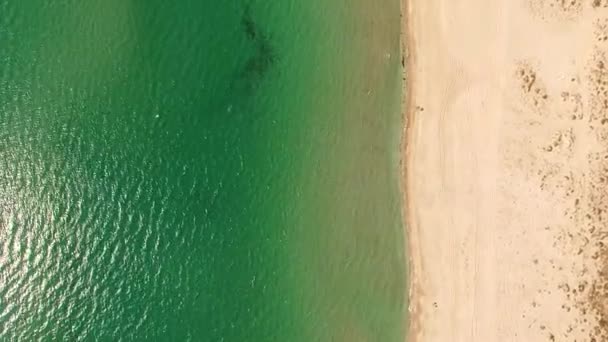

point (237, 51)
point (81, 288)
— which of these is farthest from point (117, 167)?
point (237, 51)

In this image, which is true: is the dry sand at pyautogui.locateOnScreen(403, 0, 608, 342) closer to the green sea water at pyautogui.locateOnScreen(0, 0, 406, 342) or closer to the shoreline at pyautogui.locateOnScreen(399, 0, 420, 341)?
the shoreline at pyautogui.locateOnScreen(399, 0, 420, 341)

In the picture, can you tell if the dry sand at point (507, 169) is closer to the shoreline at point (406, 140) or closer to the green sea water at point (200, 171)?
the shoreline at point (406, 140)

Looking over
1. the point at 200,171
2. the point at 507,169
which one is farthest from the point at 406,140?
the point at 200,171

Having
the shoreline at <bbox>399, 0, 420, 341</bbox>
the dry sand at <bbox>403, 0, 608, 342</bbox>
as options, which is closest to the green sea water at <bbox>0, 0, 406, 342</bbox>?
the shoreline at <bbox>399, 0, 420, 341</bbox>

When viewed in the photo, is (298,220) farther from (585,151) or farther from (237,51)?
(585,151)

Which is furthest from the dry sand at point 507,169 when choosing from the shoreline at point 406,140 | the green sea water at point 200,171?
the green sea water at point 200,171

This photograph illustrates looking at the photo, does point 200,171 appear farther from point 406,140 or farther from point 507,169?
point 507,169
